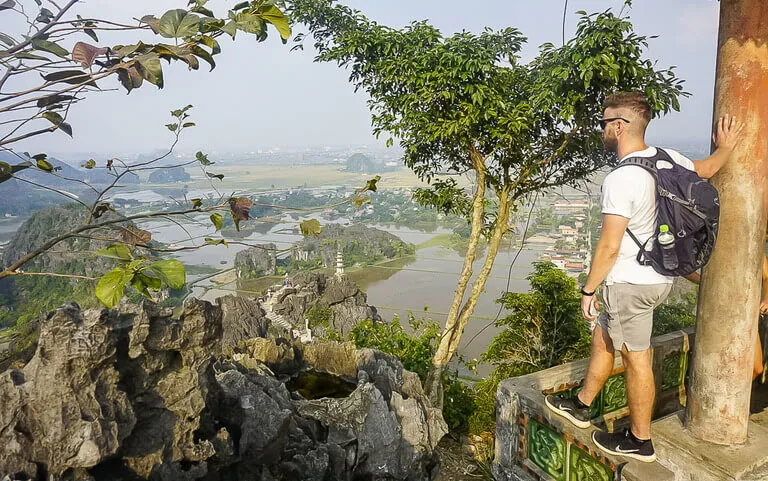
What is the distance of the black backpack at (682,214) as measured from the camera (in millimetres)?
1888

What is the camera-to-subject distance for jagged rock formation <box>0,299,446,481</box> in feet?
7.66

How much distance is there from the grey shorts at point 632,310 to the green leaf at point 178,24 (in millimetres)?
1747

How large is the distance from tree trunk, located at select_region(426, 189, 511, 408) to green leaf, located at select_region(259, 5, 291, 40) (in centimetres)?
497

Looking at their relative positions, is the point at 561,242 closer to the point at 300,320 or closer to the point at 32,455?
the point at 300,320

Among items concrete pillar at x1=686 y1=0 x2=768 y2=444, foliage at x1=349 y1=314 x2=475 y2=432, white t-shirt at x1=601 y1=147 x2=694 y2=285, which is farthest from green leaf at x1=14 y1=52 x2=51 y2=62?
foliage at x1=349 y1=314 x2=475 y2=432

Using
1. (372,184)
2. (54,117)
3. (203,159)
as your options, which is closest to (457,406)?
(372,184)

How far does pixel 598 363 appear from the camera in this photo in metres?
2.26

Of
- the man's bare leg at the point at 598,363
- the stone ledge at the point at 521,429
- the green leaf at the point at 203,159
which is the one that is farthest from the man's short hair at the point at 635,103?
the green leaf at the point at 203,159

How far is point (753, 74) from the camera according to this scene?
1.97m

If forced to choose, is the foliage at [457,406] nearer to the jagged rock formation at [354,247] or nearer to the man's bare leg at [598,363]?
the man's bare leg at [598,363]

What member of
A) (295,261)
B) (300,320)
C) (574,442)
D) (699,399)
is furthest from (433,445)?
(295,261)

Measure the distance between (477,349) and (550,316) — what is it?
15680 millimetres

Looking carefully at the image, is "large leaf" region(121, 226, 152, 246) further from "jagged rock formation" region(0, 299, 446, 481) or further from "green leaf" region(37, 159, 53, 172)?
"jagged rock formation" region(0, 299, 446, 481)

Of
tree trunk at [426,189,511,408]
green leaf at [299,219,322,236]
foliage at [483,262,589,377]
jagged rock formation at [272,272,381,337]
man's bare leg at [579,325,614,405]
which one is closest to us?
green leaf at [299,219,322,236]
